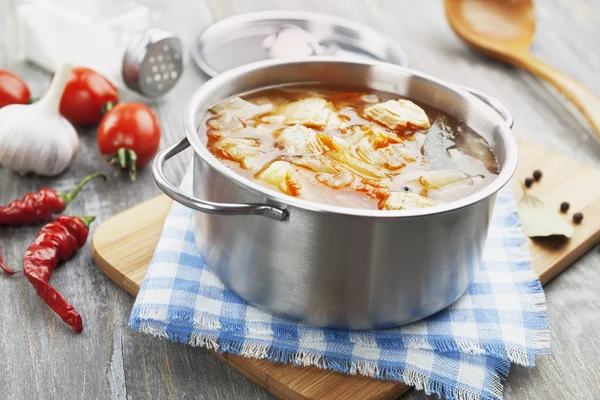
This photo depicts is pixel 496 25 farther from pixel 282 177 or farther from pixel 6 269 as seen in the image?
pixel 6 269

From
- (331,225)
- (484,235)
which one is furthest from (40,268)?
(484,235)

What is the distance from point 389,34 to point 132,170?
231 centimetres

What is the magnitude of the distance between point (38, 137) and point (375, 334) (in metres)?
1.76

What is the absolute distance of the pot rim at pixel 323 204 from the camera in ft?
6.97

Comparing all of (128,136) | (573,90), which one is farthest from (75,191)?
(573,90)

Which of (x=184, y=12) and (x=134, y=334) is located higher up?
(x=134, y=334)

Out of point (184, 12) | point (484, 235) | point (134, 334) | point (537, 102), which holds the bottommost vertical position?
point (184, 12)

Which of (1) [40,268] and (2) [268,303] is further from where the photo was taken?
(1) [40,268]

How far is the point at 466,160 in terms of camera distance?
276 centimetres

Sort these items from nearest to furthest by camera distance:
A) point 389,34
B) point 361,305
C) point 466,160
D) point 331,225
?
Answer: point 331,225, point 361,305, point 466,160, point 389,34

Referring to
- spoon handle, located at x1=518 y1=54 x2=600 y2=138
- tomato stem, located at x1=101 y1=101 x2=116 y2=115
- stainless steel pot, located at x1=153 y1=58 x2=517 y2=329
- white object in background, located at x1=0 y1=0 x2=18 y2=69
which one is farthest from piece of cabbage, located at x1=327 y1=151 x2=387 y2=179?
white object in background, located at x1=0 y1=0 x2=18 y2=69

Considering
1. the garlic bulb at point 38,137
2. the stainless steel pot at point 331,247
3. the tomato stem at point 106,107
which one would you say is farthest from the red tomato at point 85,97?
the stainless steel pot at point 331,247

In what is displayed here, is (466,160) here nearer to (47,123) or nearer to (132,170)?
(132,170)

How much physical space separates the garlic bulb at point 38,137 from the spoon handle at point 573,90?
2.67 m
